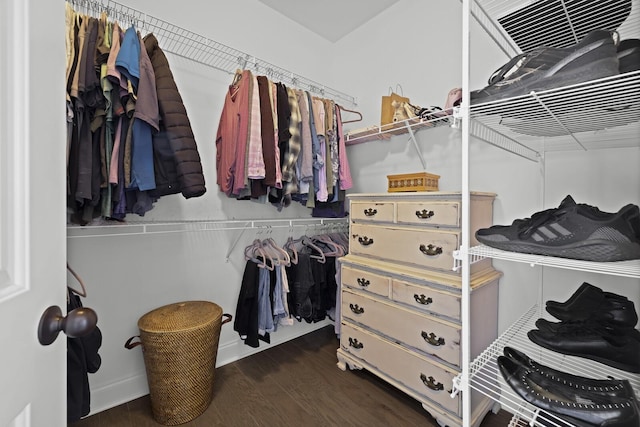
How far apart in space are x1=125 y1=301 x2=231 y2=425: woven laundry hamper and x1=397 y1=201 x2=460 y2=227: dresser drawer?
1.16 m

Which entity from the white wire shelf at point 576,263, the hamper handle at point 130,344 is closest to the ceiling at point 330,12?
the white wire shelf at point 576,263

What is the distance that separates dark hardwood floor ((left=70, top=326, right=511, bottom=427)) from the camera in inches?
56.9

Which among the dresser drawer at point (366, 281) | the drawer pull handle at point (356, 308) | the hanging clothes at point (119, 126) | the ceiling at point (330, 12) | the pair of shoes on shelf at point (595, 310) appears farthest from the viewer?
the ceiling at point (330, 12)

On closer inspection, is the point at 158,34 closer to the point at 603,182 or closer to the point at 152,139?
the point at 152,139

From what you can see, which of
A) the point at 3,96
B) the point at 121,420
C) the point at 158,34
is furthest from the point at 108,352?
the point at 158,34

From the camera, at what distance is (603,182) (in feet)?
4.05

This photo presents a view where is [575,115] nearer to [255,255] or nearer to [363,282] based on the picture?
[363,282]

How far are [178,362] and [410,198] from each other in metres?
1.44

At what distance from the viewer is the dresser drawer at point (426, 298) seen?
1.35 metres

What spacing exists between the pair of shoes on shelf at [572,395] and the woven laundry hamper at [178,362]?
1301 mm

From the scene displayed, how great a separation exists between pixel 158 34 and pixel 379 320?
2130 millimetres

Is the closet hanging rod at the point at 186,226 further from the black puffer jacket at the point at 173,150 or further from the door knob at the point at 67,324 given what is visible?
the door knob at the point at 67,324

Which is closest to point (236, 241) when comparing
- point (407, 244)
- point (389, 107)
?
point (407, 244)

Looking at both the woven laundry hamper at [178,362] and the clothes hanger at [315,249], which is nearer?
the woven laundry hamper at [178,362]
